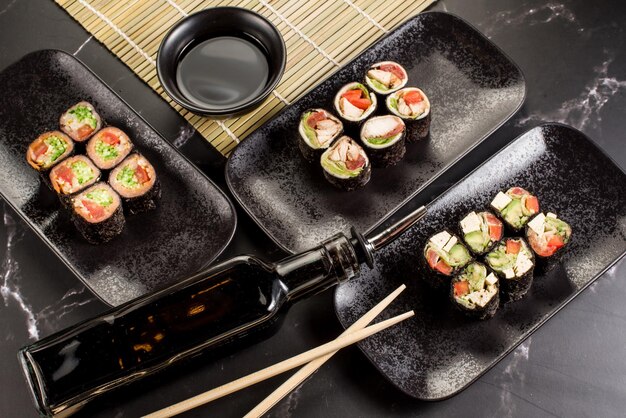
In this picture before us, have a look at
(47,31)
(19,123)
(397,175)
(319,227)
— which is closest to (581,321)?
(397,175)

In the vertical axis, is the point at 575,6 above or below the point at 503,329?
above

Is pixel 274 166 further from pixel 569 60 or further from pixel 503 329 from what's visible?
pixel 569 60

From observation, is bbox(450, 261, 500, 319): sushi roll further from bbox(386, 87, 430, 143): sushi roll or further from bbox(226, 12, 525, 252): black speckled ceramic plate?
bbox(386, 87, 430, 143): sushi roll

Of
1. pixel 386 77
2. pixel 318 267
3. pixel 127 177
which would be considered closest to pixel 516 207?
pixel 386 77

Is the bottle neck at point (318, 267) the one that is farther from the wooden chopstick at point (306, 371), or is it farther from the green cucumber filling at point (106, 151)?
the green cucumber filling at point (106, 151)

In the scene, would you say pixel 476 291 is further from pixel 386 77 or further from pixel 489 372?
pixel 386 77

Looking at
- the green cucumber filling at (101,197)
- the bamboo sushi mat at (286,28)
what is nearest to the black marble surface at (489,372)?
the bamboo sushi mat at (286,28)
